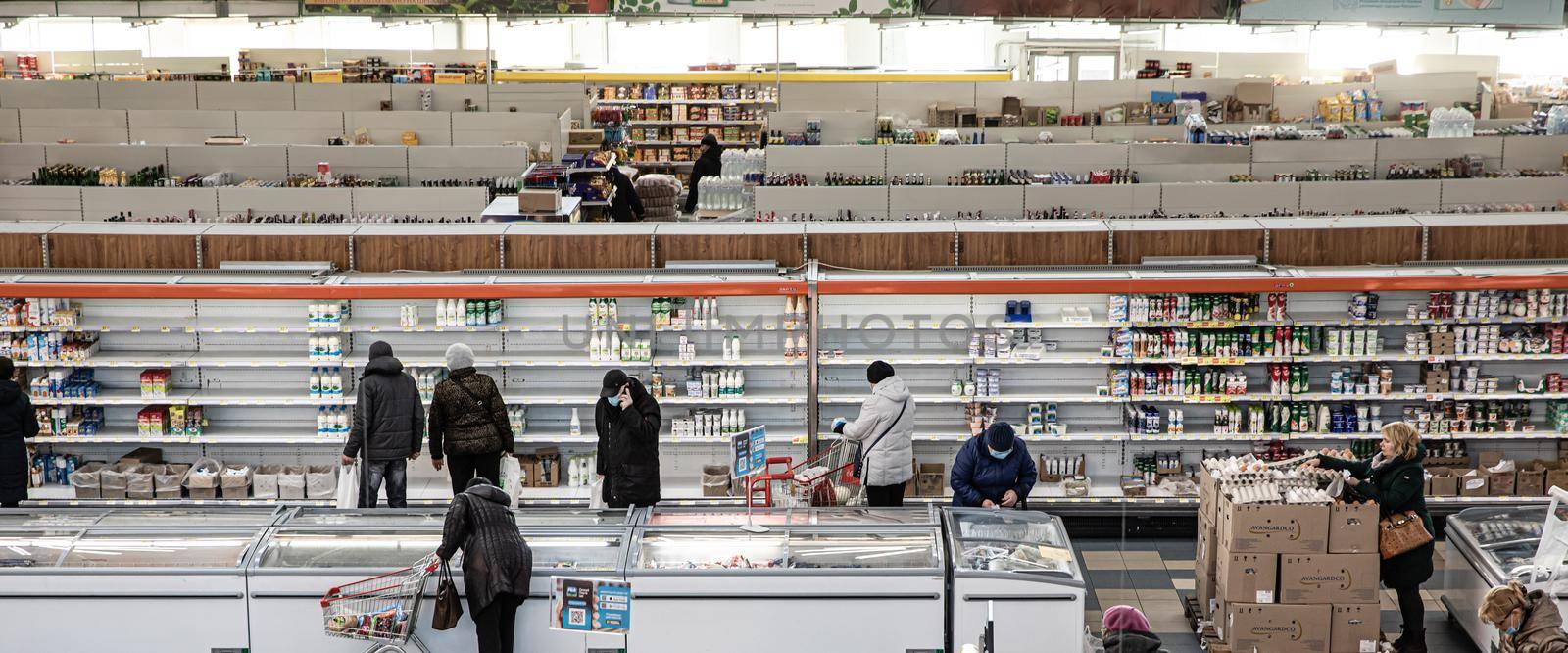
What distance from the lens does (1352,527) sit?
24.0 ft

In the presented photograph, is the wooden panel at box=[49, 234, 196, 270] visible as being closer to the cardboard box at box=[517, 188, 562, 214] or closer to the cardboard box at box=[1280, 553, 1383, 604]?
the cardboard box at box=[517, 188, 562, 214]

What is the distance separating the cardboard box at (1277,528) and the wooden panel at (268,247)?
578 cm

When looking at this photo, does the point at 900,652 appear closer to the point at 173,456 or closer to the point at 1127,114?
the point at 173,456

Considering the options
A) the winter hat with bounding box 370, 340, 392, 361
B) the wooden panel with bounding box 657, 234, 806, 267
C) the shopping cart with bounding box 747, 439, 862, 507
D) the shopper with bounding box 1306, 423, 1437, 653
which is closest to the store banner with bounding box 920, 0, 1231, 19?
the wooden panel with bounding box 657, 234, 806, 267

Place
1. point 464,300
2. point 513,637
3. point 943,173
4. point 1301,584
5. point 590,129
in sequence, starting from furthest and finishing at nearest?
point 590,129, point 943,173, point 464,300, point 1301,584, point 513,637

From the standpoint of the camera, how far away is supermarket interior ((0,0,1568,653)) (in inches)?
269

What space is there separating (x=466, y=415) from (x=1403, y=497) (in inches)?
203

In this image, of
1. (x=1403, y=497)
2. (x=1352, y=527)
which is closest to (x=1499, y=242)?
(x=1403, y=497)

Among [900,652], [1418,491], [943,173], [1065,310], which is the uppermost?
[943,173]

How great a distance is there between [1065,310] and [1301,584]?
254 cm

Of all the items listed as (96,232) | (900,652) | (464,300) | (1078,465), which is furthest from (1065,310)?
(96,232)

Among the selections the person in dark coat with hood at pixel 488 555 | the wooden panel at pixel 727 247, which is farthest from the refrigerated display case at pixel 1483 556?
the person in dark coat with hood at pixel 488 555

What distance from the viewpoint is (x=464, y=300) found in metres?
9.27

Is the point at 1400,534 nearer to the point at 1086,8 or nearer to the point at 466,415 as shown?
the point at 466,415
